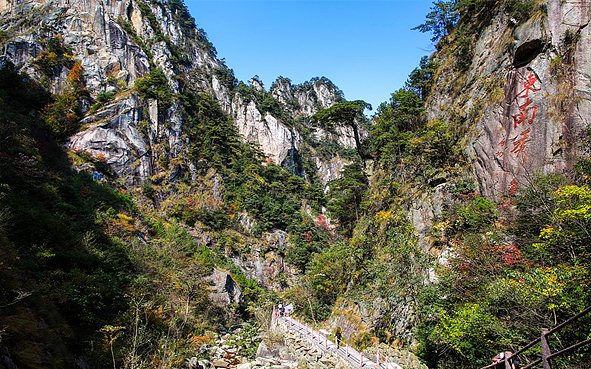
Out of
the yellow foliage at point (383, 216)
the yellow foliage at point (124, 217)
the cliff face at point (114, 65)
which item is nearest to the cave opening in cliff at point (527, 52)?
the yellow foliage at point (383, 216)

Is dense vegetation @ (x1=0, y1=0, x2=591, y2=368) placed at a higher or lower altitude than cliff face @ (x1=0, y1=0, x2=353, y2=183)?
lower

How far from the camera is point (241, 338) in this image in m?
20.1

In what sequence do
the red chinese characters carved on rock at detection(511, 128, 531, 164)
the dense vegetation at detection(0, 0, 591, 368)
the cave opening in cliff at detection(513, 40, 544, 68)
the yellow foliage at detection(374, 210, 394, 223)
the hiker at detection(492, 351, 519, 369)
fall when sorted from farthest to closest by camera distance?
the yellow foliage at detection(374, 210, 394, 223) < the cave opening in cliff at detection(513, 40, 544, 68) < the red chinese characters carved on rock at detection(511, 128, 531, 164) < the dense vegetation at detection(0, 0, 591, 368) < the hiker at detection(492, 351, 519, 369)

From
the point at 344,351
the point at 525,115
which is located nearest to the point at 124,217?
the point at 344,351

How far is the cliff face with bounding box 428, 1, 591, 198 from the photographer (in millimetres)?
10539

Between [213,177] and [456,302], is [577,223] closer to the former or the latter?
[456,302]

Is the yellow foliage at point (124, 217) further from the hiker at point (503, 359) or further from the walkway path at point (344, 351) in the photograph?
the hiker at point (503, 359)

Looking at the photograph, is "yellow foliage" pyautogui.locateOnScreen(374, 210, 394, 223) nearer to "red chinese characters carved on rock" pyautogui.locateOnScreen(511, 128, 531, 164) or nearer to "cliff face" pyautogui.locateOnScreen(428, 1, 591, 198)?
"cliff face" pyautogui.locateOnScreen(428, 1, 591, 198)

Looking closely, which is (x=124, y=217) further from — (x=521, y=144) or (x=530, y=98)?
(x=530, y=98)

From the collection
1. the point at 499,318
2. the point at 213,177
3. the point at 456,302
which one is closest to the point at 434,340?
the point at 456,302

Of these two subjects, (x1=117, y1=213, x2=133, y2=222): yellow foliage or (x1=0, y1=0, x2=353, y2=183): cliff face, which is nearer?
(x1=117, y1=213, x2=133, y2=222): yellow foliage

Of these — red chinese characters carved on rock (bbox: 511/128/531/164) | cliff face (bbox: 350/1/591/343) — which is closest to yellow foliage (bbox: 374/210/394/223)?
cliff face (bbox: 350/1/591/343)

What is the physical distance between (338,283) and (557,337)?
1494 cm

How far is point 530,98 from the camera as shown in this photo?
39.0 ft
